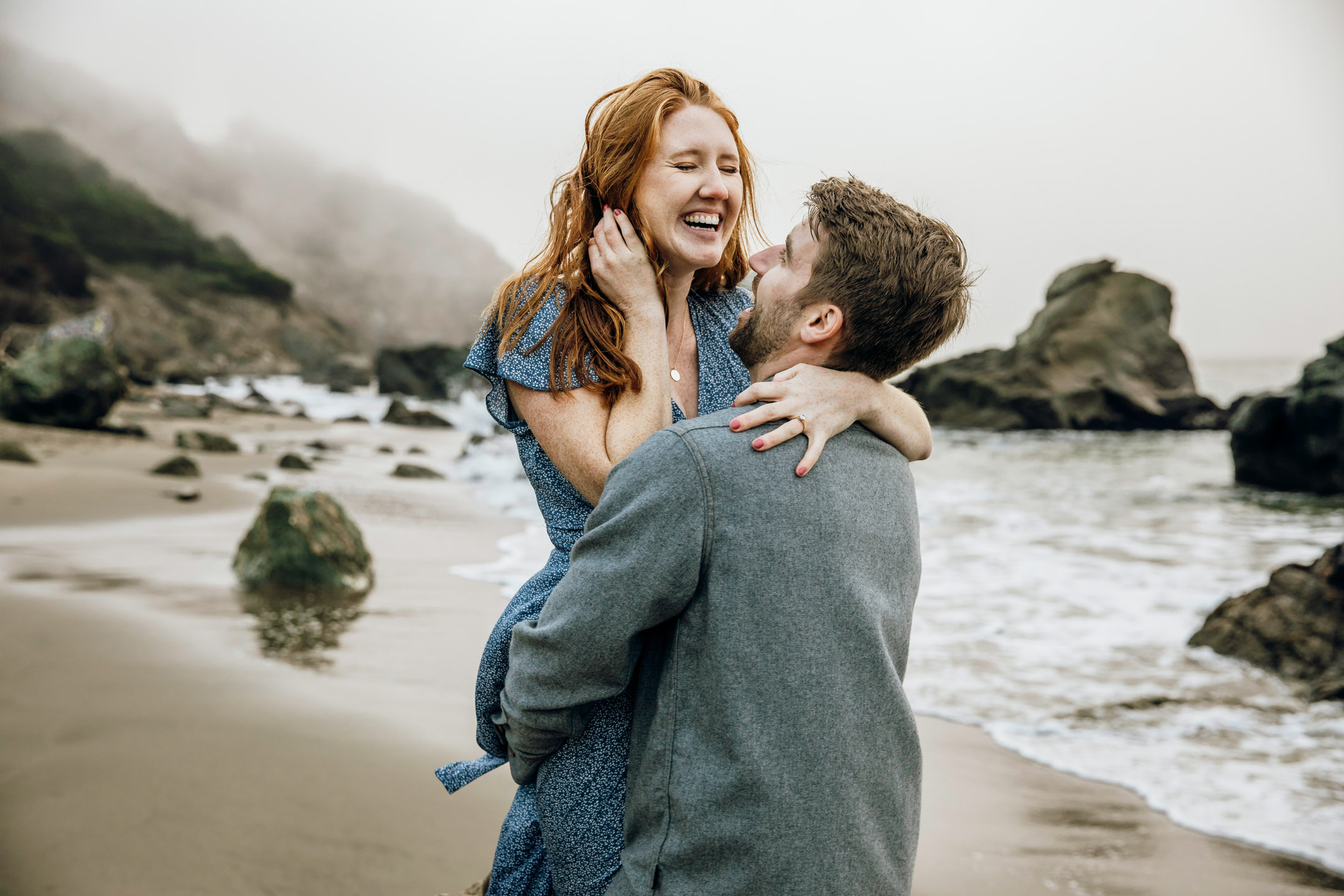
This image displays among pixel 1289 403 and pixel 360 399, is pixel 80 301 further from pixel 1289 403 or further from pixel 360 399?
pixel 1289 403

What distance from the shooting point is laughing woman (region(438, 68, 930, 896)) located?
1669mm

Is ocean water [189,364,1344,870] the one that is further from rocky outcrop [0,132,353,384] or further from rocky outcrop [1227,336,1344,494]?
rocky outcrop [0,132,353,384]

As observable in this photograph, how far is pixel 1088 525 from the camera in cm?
1130

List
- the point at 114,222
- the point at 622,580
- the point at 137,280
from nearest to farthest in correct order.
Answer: the point at 622,580, the point at 137,280, the point at 114,222

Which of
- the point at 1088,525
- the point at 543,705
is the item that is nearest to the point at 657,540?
the point at 543,705

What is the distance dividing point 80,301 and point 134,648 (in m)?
41.8

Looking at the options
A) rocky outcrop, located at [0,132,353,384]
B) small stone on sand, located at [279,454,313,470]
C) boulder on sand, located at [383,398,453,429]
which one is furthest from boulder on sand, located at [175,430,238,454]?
rocky outcrop, located at [0,132,353,384]

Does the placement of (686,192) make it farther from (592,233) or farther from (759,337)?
(759,337)

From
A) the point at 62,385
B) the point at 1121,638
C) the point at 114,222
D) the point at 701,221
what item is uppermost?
the point at 114,222

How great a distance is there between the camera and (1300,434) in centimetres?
1495

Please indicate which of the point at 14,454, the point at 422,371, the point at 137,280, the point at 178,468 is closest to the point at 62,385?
the point at 14,454

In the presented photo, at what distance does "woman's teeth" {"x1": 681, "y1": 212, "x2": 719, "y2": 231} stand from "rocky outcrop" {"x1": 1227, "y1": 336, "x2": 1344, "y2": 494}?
15411 millimetres

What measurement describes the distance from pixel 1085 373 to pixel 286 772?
31266 millimetres

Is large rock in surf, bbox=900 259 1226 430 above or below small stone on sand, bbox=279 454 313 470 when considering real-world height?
above
